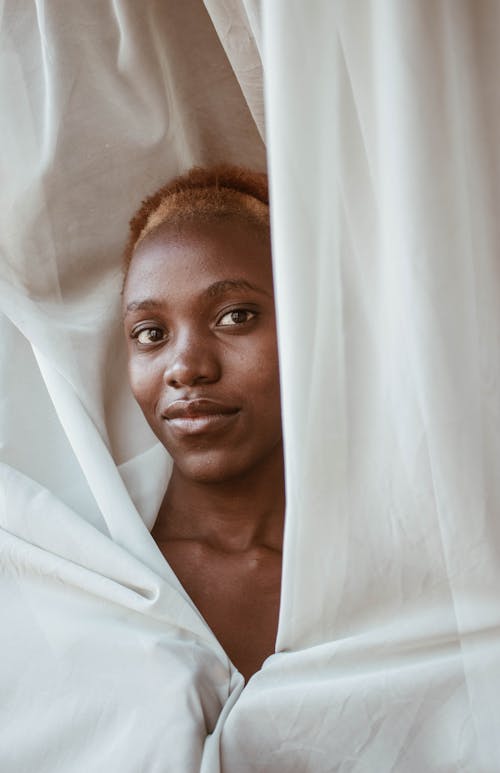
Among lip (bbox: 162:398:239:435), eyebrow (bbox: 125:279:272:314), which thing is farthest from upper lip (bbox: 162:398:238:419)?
eyebrow (bbox: 125:279:272:314)

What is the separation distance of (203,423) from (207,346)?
79 millimetres

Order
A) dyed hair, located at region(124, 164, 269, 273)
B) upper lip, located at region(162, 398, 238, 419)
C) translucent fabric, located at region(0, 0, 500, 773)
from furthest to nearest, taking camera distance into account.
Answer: dyed hair, located at region(124, 164, 269, 273)
upper lip, located at region(162, 398, 238, 419)
translucent fabric, located at region(0, 0, 500, 773)

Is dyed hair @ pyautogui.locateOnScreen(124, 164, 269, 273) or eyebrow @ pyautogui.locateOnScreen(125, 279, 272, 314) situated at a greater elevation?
dyed hair @ pyautogui.locateOnScreen(124, 164, 269, 273)

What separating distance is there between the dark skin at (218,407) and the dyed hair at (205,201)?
0.02 meters

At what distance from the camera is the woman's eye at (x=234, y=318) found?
1099 mm

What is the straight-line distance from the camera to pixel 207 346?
108 cm

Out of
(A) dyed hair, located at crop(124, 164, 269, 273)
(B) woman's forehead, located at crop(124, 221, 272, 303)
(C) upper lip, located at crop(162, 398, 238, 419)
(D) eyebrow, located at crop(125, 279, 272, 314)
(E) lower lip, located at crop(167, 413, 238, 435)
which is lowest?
(E) lower lip, located at crop(167, 413, 238, 435)

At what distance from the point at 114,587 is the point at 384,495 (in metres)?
0.28

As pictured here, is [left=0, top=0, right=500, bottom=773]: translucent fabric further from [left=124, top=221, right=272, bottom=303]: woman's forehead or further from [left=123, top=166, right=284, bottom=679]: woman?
[left=124, top=221, right=272, bottom=303]: woman's forehead

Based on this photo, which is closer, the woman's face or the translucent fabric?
the translucent fabric

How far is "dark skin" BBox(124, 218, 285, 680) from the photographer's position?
41.9 inches

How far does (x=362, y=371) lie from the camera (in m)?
0.87

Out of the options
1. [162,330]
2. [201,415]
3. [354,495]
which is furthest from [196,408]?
[354,495]

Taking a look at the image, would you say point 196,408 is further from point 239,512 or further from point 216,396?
point 239,512
